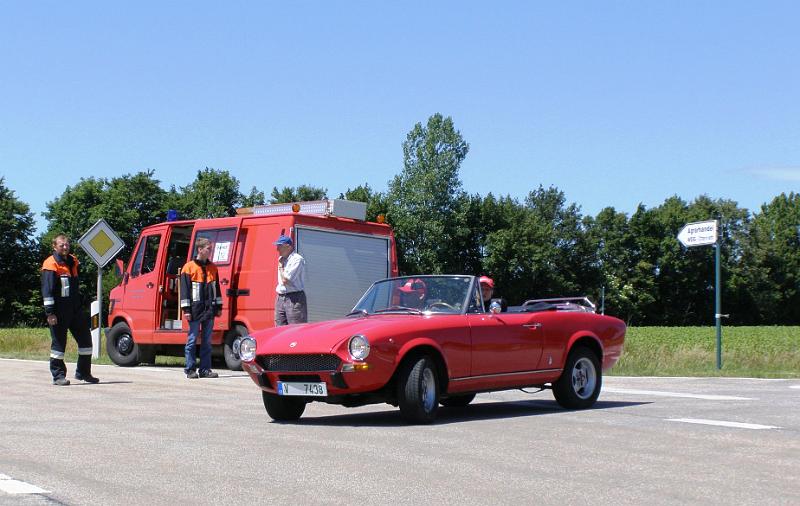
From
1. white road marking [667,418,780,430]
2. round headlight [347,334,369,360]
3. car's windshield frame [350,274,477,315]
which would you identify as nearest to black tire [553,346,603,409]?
white road marking [667,418,780,430]

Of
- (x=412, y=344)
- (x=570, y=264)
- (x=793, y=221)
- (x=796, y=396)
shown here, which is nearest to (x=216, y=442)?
(x=412, y=344)

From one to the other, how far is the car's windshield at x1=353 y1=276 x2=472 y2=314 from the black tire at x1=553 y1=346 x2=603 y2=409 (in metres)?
1.49

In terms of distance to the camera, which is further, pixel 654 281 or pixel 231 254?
pixel 654 281

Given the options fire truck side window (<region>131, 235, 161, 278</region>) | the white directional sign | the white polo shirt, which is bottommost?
the white polo shirt

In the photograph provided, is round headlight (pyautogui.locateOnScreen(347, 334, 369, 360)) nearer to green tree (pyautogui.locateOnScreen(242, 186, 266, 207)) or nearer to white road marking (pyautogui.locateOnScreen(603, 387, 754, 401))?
white road marking (pyautogui.locateOnScreen(603, 387, 754, 401))

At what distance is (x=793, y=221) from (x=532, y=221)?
118 feet

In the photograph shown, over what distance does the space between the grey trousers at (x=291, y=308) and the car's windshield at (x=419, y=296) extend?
197 inches

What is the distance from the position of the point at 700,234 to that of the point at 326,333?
11.9m

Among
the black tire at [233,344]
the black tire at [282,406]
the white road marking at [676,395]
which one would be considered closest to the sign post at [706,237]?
the white road marking at [676,395]

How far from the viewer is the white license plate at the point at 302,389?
930cm

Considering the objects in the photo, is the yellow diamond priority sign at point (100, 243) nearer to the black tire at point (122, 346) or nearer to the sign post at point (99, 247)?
the sign post at point (99, 247)

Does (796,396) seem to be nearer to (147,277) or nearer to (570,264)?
(147,277)

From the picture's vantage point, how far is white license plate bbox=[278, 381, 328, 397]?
366 inches

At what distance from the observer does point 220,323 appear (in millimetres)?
19078
